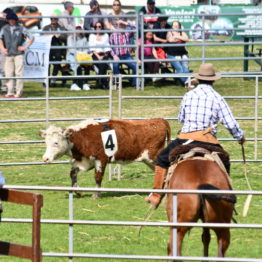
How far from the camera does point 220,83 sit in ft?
75.8

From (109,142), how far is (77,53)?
36.1 feet

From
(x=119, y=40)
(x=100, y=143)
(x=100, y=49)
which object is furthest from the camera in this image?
(x=100, y=49)

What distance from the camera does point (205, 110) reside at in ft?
28.2

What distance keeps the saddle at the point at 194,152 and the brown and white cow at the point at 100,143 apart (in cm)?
315

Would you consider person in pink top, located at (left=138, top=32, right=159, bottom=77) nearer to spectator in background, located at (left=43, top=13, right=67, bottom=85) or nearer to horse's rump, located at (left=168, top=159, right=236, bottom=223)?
spectator in background, located at (left=43, top=13, right=67, bottom=85)

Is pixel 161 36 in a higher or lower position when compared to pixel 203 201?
higher

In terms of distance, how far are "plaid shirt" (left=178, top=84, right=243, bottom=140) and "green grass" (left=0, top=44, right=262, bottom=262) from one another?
4.06 feet

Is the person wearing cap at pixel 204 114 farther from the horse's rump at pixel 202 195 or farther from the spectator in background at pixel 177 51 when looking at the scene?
the spectator in background at pixel 177 51

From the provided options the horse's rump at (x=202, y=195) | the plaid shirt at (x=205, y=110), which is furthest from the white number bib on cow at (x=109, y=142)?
the horse's rump at (x=202, y=195)

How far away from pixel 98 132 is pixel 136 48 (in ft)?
33.5

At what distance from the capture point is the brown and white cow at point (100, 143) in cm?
1134

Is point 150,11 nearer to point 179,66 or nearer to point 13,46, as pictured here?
point 179,66

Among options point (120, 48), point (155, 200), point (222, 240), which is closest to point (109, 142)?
point (155, 200)

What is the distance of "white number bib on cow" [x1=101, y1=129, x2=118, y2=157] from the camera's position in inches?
458
